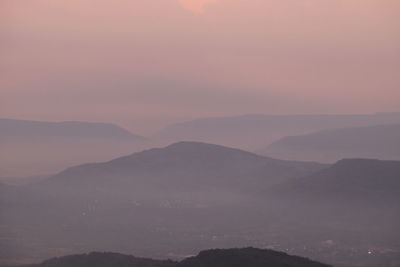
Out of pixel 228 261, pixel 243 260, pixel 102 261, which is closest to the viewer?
pixel 243 260

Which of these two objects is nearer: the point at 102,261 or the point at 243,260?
the point at 243,260

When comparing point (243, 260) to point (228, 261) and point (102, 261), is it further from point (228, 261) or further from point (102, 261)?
point (102, 261)

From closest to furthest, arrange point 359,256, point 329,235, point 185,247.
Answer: point 359,256 → point 185,247 → point 329,235

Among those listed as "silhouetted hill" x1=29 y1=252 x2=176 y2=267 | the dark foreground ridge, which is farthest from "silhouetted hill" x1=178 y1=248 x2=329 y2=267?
"silhouetted hill" x1=29 y1=252 x2=176 y2=267

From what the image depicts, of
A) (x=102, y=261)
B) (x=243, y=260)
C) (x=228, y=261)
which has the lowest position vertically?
(x=102, y=261)

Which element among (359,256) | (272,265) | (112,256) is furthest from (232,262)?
(359,256)

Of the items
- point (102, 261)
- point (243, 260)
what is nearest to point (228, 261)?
point (243, 260)

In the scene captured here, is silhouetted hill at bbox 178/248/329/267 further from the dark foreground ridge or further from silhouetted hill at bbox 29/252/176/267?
silhouetted hill at bbox 29/252/176/267

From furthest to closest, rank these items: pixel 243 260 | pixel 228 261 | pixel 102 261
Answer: pixel 102 261 → pixel 228 261 → pixel 243 260

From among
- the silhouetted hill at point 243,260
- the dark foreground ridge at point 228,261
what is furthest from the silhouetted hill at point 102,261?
the silhouetted hill at point 243,260

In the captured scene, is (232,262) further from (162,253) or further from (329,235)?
(329,235)

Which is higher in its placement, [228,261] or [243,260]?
[243,260]
